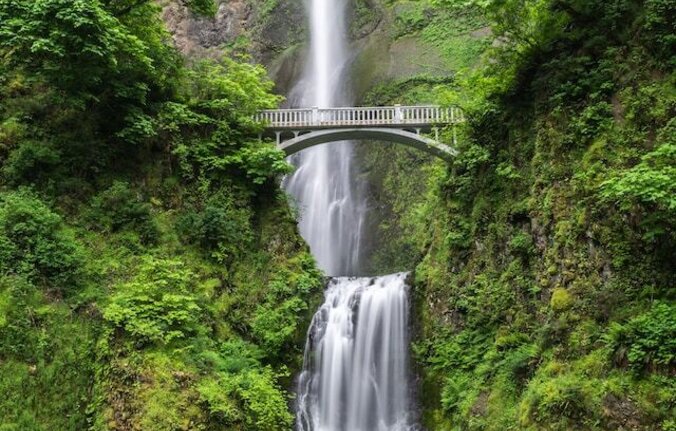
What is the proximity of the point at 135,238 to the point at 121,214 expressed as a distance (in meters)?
0.81

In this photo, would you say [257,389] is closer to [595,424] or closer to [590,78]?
[595,424]

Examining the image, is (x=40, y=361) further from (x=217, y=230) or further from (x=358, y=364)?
(x=358, y=364)

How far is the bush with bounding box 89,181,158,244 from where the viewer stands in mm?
13688

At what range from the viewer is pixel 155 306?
1162 centimetres

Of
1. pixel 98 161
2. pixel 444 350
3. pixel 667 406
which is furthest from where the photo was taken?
pixel 98 161

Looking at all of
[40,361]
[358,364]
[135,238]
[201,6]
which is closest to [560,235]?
[358,364]

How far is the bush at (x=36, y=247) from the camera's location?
11.3 m

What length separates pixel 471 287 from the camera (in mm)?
13391

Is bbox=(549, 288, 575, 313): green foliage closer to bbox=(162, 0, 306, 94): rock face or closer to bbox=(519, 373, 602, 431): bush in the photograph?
bbox=(519, 373, 602, 431): bush

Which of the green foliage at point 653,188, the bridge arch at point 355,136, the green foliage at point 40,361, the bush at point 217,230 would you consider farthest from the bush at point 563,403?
the bridge arch at point 355,136

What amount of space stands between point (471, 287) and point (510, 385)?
3275mm

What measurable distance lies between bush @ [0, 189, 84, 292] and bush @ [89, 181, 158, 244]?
49.2 inches

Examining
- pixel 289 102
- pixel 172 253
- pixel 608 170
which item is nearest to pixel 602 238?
pixel 608 170

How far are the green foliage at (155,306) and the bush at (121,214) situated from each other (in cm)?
142
